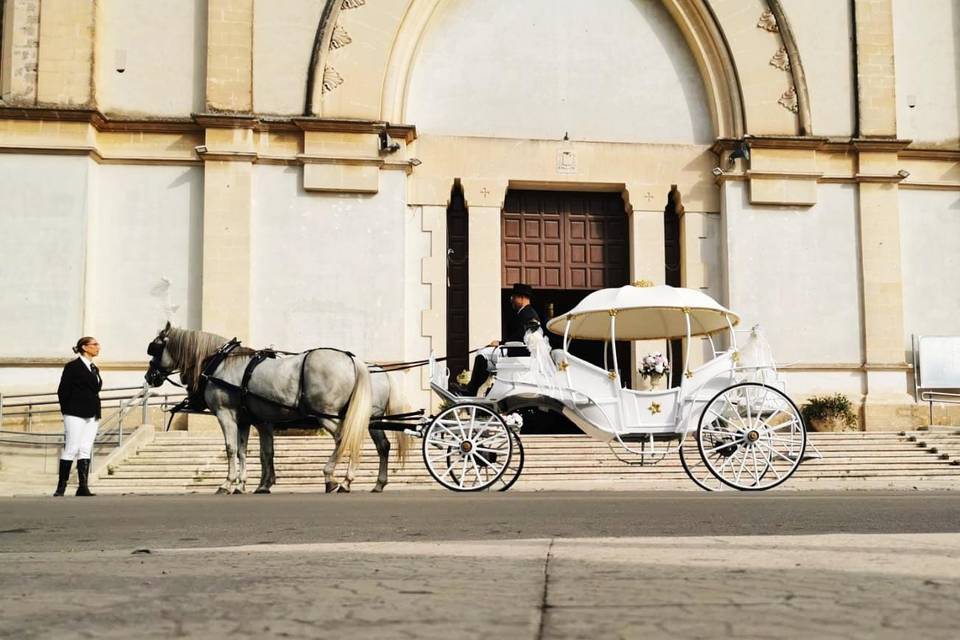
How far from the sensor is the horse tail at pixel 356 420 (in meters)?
12.5

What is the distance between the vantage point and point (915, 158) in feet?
78.2

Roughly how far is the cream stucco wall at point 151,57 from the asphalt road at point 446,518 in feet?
41.7

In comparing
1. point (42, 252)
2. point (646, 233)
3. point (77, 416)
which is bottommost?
point (77, 416)

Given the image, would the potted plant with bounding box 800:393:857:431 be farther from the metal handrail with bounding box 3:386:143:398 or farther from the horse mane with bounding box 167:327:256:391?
the metal handrail with bounding box 3:386:143:398

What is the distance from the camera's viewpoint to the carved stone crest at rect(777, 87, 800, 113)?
23219 millimetres

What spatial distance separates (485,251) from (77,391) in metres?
11.1

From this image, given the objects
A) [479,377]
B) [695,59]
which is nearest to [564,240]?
[695,59]

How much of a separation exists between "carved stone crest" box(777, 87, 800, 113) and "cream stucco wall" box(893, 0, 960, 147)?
2.54 m

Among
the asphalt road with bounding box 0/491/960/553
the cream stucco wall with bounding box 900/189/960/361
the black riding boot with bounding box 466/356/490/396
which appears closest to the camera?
the asphalt road with bounding box 0/491/960/553

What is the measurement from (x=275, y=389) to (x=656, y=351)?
1139 centimetres

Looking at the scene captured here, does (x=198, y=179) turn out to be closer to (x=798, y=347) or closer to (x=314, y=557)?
(x=798, y=347)

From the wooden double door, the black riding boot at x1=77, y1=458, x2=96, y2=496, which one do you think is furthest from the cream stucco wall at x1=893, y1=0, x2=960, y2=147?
the black riding boot at x1=77, y1=458, x2=96, y2=496

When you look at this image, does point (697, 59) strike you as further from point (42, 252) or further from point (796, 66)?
point (42, 252)

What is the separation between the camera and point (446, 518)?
8484 millimetres
